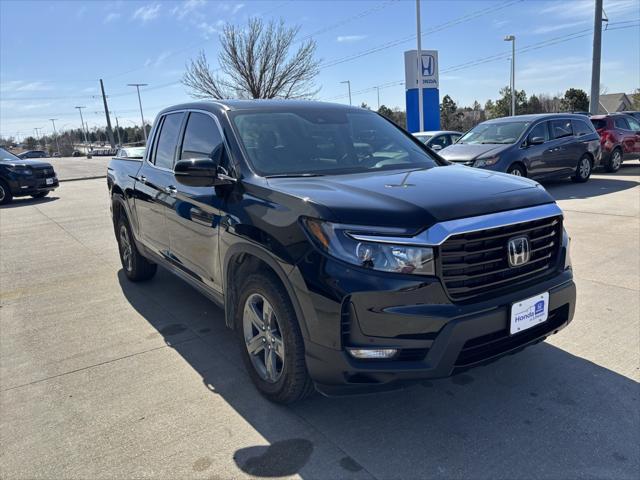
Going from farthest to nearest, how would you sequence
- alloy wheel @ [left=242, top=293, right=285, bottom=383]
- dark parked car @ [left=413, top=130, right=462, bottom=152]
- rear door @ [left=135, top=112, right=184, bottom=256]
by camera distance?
dark parked car @ [left=413, top=130, right=462, bottom=152]
rear door @ [left=135, top=112, right=184, bottom=256]
alloy wheel @ [left=242, top=293, right=285, bottom=383]

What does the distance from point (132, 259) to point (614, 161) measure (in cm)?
1445

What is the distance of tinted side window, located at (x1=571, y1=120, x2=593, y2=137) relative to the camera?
12.1 metres

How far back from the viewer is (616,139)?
48.3 ft

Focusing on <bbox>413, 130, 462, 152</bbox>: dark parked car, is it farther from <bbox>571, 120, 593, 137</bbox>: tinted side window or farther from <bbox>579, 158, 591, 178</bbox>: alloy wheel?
<bbox>579, 158, 591, 178</bbox>: alloy wheel

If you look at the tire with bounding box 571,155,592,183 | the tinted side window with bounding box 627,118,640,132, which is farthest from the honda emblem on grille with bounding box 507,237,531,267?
the tinted side window with bounding box 627,118,640,132

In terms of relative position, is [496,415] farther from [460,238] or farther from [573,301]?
[460,238]

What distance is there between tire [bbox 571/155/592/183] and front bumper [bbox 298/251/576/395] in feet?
37.7

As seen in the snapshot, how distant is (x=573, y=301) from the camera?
9.80ft

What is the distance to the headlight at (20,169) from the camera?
48.6 feet

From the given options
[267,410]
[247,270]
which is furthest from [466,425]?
[247,270]

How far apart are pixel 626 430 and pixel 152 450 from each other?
2.56 m

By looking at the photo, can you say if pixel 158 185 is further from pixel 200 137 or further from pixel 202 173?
pixel 202 173

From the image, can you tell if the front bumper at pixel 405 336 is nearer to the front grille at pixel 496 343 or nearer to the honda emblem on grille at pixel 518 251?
the front grille at pixel 496 343

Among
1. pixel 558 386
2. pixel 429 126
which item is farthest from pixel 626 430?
pixel 429 126
